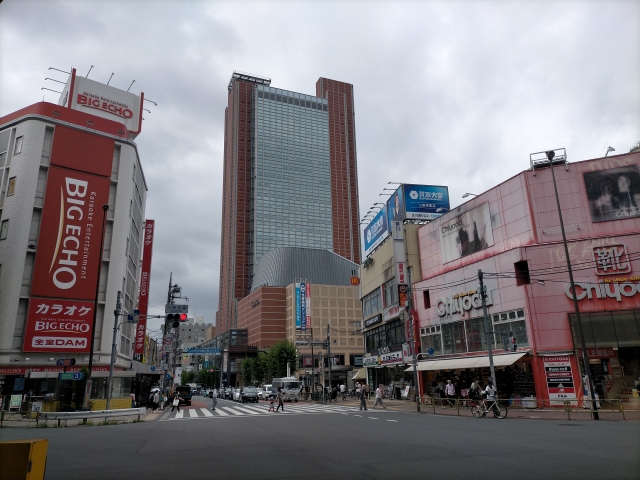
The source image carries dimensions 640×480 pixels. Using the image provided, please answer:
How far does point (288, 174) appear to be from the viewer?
15288 cm

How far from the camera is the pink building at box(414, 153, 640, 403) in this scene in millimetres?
27609

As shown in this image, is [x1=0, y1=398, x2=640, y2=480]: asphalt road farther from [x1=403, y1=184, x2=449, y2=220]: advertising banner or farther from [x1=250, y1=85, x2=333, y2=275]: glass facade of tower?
[x1=250, y1=85, x2=333, y2=275]: glass facade of tower

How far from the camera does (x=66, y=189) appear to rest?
3678 centimetres

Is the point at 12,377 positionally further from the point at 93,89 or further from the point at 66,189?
the point at 93,89

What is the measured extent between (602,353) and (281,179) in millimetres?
130421

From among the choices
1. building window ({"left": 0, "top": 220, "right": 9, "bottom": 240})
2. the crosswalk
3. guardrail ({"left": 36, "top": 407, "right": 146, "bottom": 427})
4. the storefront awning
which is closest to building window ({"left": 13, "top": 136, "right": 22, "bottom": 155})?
building window ({"left": 0, "top": 220, "right": 9, "bottom": 240})

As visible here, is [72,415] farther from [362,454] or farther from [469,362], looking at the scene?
[469,362]

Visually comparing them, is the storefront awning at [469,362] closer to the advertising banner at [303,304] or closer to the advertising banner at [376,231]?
the advertising banner at [376,231]

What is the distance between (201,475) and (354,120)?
6646 inches

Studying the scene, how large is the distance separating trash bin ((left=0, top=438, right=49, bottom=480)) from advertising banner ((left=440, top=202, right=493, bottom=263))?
3264 cm

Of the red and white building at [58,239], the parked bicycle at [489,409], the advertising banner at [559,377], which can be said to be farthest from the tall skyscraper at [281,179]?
the parked bicycle at [489,409]

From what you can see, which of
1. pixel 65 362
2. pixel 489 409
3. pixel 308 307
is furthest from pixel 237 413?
pixel 308 307

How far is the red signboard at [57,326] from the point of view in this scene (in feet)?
Result: 109

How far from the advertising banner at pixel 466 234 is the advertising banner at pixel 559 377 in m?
9.75
